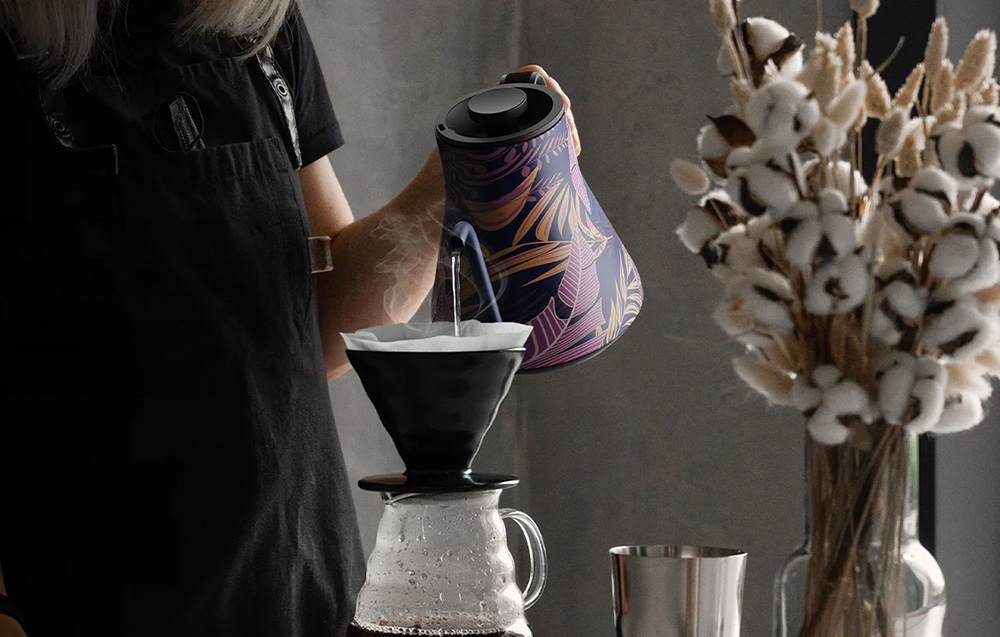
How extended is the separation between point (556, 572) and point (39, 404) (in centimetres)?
129

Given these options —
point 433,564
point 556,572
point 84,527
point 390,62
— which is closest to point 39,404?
point 84,527

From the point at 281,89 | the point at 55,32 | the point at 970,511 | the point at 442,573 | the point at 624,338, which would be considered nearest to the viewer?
the point at 442,573

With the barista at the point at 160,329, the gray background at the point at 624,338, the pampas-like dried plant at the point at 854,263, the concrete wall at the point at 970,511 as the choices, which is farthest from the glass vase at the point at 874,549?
the gray background at the point at 624,338

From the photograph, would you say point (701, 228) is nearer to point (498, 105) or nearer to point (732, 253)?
point (732, 253)

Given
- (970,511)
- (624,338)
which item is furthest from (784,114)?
(624,338)

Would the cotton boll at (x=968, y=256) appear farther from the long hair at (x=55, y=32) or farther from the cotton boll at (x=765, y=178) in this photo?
the long hair at (x=55, y=32)

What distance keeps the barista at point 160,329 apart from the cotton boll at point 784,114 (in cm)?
45

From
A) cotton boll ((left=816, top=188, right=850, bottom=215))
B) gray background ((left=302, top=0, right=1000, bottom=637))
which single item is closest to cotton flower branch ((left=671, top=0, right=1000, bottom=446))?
cotton boll ((left=816, top=188, right=850, bottom=215))

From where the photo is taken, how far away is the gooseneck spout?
0.66m

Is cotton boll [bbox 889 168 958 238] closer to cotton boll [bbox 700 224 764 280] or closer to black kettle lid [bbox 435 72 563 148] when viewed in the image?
cotton boll [bbox 700 224 764 280]

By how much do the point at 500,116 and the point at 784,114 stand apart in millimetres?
284

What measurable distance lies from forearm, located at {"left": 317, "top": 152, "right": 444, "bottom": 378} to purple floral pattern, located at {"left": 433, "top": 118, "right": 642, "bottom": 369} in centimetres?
20

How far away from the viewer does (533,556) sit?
618 millimetres

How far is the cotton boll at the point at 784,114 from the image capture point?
0.47m
